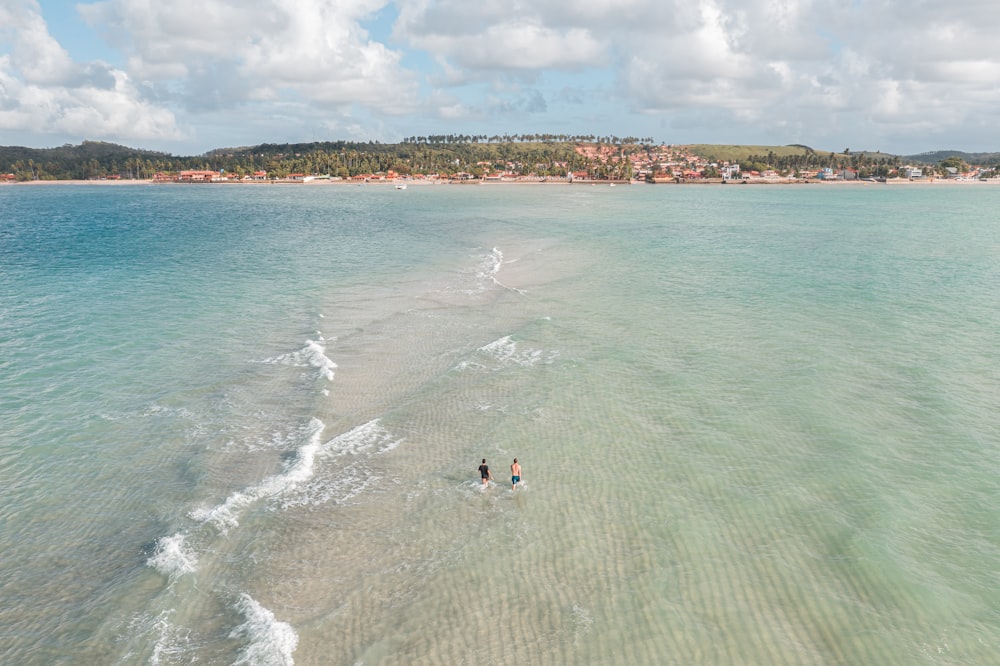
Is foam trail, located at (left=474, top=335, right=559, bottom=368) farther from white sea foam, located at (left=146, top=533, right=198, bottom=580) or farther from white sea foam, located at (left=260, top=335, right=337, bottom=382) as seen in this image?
white sea foam, located at (left=146, top=533, right=198, bottom=580)

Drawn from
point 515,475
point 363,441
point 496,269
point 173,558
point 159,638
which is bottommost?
point 159,638

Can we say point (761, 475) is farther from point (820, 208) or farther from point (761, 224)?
point (820, 208)

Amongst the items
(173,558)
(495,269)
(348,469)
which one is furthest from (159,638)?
(495,269)

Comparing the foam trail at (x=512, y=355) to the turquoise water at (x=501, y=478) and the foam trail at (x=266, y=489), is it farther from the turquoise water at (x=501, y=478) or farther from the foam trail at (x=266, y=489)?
the foam trail at (x=266, y=489)

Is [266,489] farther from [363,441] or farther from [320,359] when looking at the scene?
Result: [320,359]

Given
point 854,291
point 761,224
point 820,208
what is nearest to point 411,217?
point 761,224

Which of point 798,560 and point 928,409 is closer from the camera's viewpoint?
point 798,560
